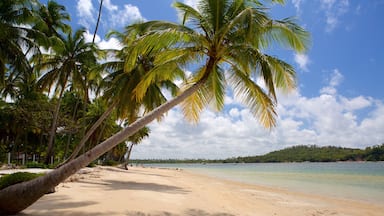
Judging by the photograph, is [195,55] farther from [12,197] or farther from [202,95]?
[12,197]

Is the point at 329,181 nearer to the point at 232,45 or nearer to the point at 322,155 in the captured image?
the point at 232,45

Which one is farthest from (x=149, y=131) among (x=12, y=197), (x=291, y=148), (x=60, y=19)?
(x=291, y=148)

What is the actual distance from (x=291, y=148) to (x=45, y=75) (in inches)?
4886

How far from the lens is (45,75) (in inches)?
826

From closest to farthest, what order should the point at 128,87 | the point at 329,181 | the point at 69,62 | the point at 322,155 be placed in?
the point at 128,87 < the point at 69,62 < the point at 329,181 < the point at 322,155

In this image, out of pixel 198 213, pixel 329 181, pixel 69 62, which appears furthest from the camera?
pixel 329 181

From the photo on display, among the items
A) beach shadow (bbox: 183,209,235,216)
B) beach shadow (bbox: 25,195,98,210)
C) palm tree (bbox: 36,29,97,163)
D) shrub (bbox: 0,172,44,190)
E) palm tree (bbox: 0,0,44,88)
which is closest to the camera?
shrub (bbox: 0,172,44,190)

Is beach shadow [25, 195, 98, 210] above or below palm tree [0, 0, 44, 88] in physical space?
below

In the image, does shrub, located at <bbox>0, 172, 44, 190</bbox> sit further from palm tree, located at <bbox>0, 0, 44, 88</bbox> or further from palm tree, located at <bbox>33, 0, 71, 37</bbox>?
palm tree, located at <bbox>33, 0, 71, 37</bbox>

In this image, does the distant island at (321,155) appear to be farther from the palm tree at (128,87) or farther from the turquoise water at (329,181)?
the palm tree at (128,87)

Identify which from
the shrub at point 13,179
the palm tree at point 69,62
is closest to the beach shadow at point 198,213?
the shrub at point 13,179

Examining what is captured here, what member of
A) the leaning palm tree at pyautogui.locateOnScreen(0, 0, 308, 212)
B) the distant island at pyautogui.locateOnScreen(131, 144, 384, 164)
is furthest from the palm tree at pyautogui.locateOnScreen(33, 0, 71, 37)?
the distant island at pyautogui.locateOnScreen(131, 144, 384, 164)

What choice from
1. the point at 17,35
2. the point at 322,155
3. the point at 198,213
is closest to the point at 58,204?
the point at 198,213

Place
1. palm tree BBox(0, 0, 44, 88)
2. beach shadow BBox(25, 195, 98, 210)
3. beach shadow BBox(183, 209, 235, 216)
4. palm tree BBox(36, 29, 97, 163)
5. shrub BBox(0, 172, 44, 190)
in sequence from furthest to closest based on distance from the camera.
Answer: palm tree BBox(36, 29, 97, 163)
palm tree BBox(0, 0, 44, 88)
beach shadow BBox(183, 209, 235, 216)
beach shadow BBox(25, 195, 98, 210)
shrub BBox(0, 172, 44, 190)
